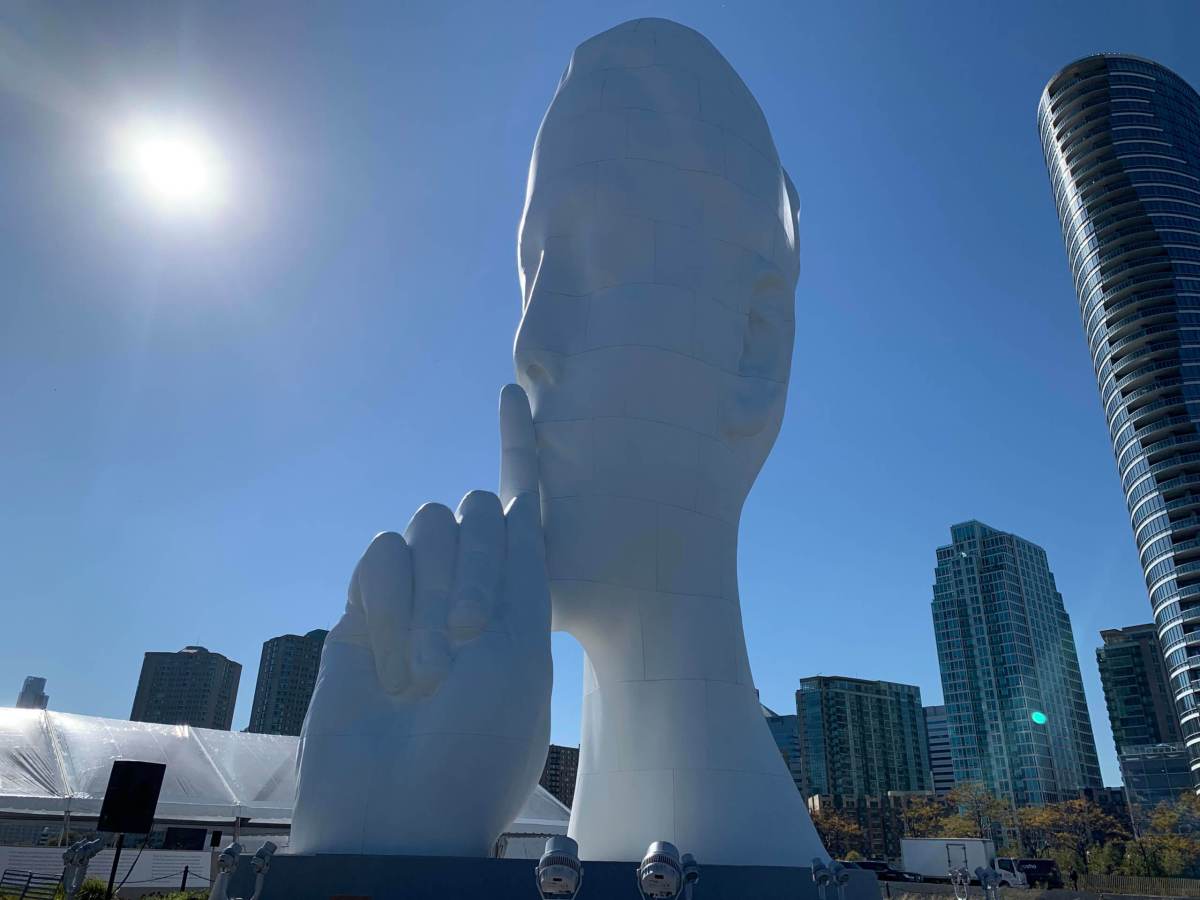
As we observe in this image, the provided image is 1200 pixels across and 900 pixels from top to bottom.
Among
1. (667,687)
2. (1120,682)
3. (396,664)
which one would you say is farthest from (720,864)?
(1120,682)

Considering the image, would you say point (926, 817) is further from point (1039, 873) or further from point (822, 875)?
point (822, 875)

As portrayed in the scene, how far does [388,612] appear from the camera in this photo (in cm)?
833

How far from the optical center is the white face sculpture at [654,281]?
10312mm

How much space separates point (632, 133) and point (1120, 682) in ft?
345

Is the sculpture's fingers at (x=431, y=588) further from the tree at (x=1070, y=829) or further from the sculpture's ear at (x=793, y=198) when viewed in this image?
the tree at (x=1070, y=829)

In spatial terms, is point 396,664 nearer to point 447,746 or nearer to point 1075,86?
point 447,746

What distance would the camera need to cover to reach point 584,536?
9859mm

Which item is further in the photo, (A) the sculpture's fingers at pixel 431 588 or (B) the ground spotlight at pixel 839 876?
(A) the sculpture's fingers at pixel 431 588

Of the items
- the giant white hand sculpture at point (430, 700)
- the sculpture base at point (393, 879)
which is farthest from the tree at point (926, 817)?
the sculpture base at point (393, 879)

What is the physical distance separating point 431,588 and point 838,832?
60.4 m

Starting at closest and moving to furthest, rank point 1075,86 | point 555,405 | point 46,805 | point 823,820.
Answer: point 555,405, point 46,805, point 823,820, point 1075,86

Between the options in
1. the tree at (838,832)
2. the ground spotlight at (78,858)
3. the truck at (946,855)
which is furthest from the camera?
the tree at (838,832)

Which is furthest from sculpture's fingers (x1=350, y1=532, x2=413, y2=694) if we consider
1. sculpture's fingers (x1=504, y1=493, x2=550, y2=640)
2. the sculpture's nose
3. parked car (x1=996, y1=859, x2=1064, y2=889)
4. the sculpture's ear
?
parked car (x1=996, y1=859, x2=1064, y2=889)

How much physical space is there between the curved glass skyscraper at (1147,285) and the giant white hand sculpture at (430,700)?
64.4 meters
